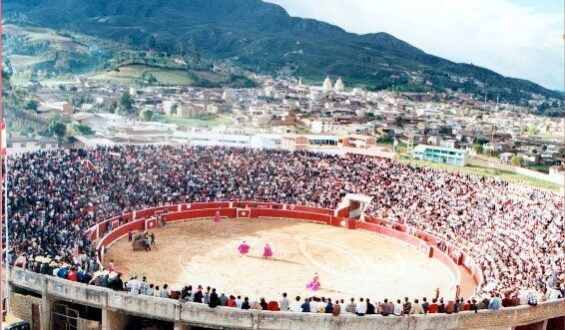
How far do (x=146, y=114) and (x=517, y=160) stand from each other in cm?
5502

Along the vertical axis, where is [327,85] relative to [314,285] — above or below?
above

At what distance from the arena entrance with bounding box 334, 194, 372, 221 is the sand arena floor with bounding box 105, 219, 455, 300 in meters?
2.75

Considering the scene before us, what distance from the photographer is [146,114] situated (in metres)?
90.2

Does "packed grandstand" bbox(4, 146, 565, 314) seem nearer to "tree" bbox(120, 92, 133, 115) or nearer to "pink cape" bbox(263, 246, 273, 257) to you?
"pink cape" bbox(263, 246, 273, 257)

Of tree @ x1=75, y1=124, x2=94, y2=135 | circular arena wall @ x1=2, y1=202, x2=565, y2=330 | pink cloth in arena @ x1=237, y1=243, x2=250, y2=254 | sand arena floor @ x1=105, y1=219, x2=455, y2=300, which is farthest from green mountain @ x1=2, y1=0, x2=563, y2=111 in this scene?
circular arena wall @ x1=2, y1=202, x2=565, y2=330

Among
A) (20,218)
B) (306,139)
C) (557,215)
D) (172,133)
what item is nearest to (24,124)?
(172,133)

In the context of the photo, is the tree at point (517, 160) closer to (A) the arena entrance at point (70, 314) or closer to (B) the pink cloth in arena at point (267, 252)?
(B) the pink cloth in arena at point (267, 252)

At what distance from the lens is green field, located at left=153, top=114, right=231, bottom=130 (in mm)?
88312

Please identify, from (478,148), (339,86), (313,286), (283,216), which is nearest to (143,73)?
(339,86)

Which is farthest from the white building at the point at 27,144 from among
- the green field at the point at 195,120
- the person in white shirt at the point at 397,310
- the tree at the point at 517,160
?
the person in white shirt at the point at 397,310

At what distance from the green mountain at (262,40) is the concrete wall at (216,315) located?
299 ft

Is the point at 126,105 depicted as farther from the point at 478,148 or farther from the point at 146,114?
the point at 478,148

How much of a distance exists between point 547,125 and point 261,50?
7562cm

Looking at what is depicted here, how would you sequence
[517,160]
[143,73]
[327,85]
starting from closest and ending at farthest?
[517,160] < [143,73] < [327,85]
